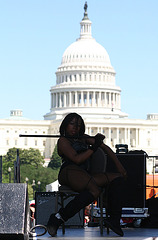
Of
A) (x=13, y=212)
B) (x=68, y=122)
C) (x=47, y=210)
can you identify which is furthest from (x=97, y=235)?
(x=47, y=210)

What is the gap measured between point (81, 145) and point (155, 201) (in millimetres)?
3199

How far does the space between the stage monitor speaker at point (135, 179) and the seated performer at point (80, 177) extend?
2.10 metres

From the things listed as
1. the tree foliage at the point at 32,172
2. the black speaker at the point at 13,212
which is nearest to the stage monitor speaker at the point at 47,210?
the black speaker at the point at 13,212

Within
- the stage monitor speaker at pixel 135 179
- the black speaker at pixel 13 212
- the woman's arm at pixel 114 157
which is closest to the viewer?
the black speaker at pixel 13 212

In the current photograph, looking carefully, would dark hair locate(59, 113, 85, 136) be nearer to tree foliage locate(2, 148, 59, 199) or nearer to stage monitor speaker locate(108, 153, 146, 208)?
stage monitor speaker locate(108, 153, 146, 208)

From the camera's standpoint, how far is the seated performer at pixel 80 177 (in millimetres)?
11250

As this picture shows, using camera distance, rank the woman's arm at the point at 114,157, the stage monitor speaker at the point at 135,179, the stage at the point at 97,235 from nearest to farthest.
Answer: the stage at the point at 97,235 → the woman's arm at the point at 114,157 → the stage monitor speaker at the point at 135,179

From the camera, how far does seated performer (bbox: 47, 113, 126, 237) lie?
11250mm

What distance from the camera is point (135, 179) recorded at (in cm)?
1388

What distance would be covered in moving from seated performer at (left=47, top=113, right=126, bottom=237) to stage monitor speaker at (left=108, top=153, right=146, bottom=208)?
6.90 ft

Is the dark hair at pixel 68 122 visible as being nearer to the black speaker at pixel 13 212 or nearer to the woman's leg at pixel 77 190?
the woman's leg at pixel 77 190

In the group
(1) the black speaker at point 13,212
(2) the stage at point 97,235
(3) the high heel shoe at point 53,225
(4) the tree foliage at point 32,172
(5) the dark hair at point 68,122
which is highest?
(5) the dark hair at point 68,122

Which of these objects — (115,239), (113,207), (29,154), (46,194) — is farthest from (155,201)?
(29,154)

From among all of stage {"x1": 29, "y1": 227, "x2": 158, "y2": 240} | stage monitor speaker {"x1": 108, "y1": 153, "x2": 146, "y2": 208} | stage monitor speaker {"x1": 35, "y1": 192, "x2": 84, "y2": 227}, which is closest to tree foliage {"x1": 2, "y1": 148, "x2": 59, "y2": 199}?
stage monitor speaker {"x1": 35, "y1": 192, "x2": 84, "y2": 227}
